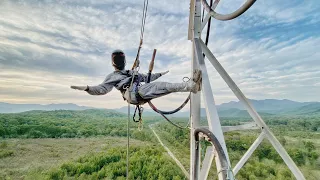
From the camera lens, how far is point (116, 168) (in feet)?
107

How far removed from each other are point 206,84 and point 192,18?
0.93 meters

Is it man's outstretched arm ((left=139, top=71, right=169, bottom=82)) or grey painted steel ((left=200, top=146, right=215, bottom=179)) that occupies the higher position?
man's outstretched arm ((left=139, top=71, right=169, bottom=82))

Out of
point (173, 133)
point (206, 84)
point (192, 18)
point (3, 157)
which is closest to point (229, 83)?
point (206, 84)

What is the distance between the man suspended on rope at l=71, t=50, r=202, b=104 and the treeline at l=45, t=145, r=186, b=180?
93.8 ft

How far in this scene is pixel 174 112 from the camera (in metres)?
3.12

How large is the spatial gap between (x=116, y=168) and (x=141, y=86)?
32.4 m

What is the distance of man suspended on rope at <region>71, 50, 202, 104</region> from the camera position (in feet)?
7.87

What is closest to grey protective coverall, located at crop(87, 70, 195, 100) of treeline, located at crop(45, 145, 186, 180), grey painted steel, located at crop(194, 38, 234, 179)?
grey painted steel, located at crop(194, 38, 234, 179)

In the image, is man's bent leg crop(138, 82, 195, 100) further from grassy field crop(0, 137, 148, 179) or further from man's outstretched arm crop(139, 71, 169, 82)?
grassy field crop(0, 137, 148, 179)

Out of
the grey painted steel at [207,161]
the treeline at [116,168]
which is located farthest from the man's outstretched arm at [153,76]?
the treeline at [116,168]

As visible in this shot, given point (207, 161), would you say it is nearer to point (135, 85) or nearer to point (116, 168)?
point (135, 85)

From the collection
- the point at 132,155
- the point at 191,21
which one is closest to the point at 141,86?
the point at 191,21

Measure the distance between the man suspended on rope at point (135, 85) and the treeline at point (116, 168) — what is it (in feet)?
93.8

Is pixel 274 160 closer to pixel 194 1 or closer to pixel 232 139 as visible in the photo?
pixel 232 139
